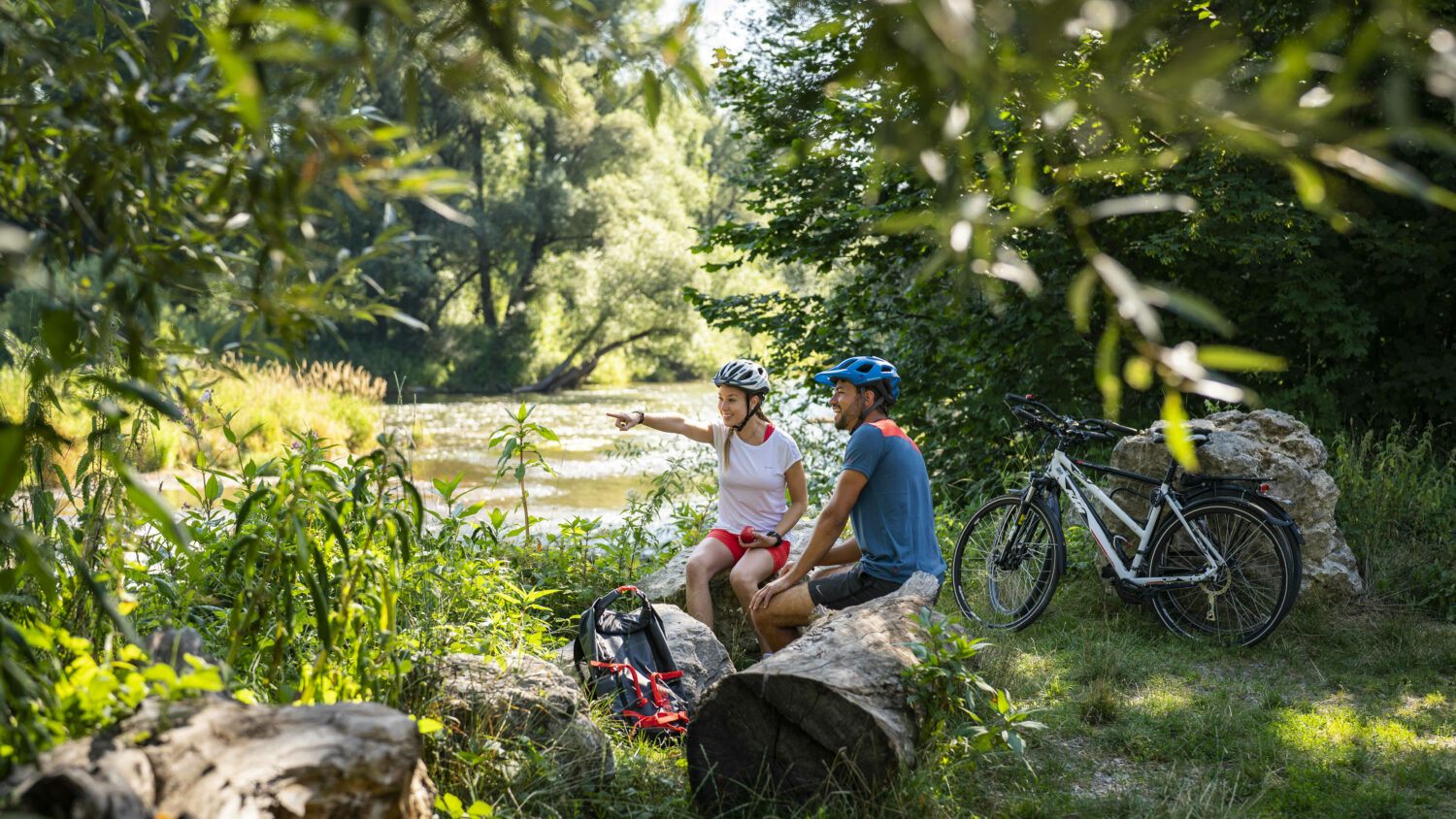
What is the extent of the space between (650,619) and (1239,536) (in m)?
3.07

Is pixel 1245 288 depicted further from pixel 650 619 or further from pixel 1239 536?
pixel 650 619

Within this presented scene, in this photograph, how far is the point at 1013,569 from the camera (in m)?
5.27

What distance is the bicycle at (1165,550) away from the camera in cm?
464

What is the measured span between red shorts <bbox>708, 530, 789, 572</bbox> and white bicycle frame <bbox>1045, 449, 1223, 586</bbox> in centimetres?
163

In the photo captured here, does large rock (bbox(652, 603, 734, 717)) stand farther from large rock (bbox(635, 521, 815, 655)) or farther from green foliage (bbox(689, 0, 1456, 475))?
green foliage (bbox(689, 0, 1456, 475))

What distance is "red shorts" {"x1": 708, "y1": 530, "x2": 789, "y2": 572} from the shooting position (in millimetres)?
4633

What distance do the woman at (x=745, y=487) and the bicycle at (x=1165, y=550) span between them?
1.35m

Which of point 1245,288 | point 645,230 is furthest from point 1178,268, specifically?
point 645,230

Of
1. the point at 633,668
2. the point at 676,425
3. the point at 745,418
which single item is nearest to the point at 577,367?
the point at 676,425

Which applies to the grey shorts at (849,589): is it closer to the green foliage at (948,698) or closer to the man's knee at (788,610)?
the man's knee at (788,610)

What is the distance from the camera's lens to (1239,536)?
4.82 m

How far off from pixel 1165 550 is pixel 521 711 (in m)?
3.60

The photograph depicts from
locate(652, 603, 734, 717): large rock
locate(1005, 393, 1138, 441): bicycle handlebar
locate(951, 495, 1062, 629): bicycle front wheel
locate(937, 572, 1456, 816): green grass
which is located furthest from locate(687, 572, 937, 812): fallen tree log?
locate(1005, 393, 1138, 441): bicycle handlebar

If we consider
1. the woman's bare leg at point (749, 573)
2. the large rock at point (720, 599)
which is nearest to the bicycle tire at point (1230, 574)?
the large rock at point (720, 599)
